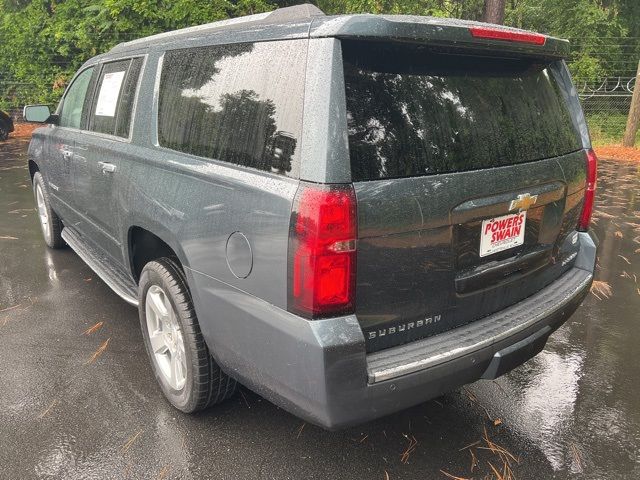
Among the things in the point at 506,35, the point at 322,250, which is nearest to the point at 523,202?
the point at 506,35

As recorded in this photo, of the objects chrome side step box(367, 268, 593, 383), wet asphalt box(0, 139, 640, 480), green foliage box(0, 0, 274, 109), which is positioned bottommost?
wet asphalt box(0, 139, 640, 480)

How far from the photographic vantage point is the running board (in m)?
3.43

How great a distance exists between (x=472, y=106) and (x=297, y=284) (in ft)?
3.58

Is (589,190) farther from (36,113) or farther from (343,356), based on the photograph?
(36,113)

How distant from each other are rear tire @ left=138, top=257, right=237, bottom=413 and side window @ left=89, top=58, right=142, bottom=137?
1.04 m

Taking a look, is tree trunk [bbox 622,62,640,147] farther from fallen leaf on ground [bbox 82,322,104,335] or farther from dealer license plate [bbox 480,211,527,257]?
fallen leaf on ground [bbox 82,322,104,335]

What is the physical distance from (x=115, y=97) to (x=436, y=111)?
230cm

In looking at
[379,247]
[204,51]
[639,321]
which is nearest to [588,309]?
[639,321]

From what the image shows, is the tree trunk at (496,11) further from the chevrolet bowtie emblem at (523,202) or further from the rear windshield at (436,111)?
the chevrolet bowtie emblem at (523,202)

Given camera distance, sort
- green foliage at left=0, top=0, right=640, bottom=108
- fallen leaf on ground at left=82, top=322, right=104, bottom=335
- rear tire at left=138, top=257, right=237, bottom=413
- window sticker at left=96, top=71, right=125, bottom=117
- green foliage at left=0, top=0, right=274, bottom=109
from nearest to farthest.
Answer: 1. rear tire at left=138, top=257, right=237, bottom=413
2. window sticker at left=96, top=71, right=125, bottom=117
3. fallen leaf on ground at left=82, top=322, right=104, bottom=335
4. green foliage at left=0, top=0, right=274, bottom=109
5. green foliage at left=0, top=0, right=640, bottom=108

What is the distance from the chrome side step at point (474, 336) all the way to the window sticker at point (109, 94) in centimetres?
253

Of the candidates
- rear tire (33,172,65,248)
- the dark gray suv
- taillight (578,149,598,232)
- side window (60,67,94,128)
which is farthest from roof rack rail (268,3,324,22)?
rear tire (33,172,65,248)

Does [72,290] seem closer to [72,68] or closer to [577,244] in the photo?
[577,244]

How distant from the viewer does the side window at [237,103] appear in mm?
2072
